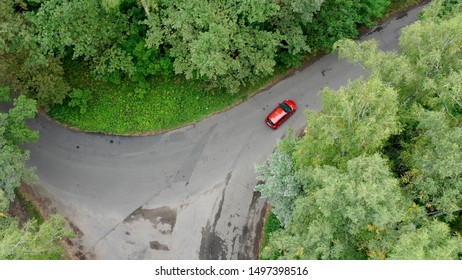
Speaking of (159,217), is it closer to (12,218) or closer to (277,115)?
(12,218)

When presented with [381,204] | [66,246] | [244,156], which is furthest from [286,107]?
[66,246]

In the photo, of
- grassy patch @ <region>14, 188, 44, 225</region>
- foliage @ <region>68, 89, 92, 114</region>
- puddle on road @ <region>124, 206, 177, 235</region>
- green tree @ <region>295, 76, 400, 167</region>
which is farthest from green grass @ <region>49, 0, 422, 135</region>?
green tree @ <region>295, 76, 400, 167</region>

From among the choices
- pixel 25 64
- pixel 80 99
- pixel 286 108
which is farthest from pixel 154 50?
pixel 286 108

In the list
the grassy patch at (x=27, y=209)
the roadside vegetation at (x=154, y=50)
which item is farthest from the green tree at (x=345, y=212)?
the grassy patch at (x=27, y=209)

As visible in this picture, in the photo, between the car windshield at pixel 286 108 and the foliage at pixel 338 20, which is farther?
the car windshield at pixel 286 108

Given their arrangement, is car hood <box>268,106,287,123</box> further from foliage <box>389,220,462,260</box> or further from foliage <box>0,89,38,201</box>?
foliage <box>0,89,38,201</box>

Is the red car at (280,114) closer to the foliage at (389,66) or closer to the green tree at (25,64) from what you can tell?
the foliage at (389,66)

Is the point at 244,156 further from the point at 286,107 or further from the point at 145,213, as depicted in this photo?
the point at 145,213
